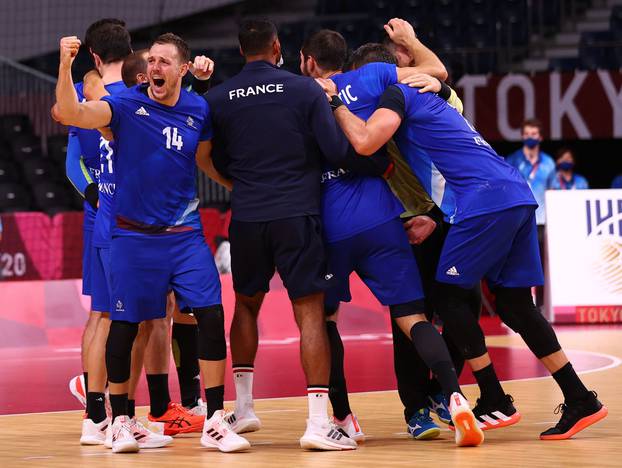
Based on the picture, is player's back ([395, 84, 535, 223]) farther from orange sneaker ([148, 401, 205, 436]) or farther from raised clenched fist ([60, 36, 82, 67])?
orange sneaker ([148, 401, 205, 436])

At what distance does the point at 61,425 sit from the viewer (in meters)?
7.67

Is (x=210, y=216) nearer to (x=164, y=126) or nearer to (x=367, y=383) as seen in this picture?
(x=367, y=383)

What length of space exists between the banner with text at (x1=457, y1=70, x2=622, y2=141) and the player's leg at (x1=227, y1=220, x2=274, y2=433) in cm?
1186

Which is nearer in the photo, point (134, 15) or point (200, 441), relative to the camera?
point (200, 441)

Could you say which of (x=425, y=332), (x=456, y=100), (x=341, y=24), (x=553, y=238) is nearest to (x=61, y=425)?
(x=425, y=332)

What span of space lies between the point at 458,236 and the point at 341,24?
1568 centimetres

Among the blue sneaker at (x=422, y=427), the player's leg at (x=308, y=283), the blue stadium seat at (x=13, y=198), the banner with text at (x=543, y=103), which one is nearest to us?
the player's leg at (x=308, y=283)

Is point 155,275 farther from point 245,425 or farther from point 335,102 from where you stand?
point 335,102

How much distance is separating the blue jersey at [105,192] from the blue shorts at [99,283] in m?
0.07

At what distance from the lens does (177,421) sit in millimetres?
7266

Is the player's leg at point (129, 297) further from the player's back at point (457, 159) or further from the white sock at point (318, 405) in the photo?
the player's back at point (457, 159)

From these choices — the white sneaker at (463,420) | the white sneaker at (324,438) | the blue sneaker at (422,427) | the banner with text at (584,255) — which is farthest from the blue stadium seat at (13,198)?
the white sneaker at (463,420)

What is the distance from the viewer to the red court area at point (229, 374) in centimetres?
928

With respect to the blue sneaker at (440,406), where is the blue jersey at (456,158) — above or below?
above
